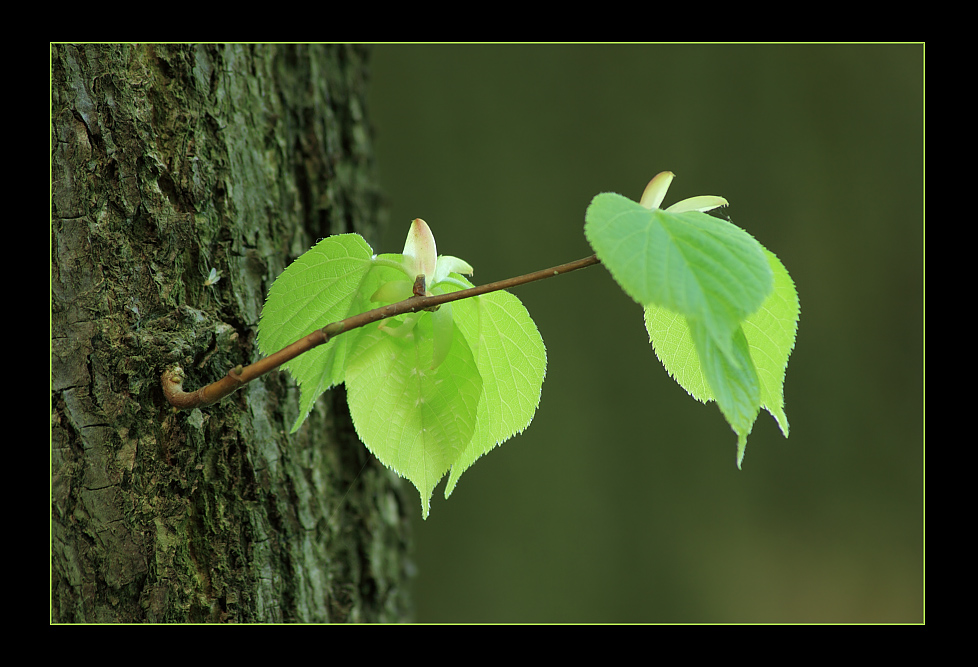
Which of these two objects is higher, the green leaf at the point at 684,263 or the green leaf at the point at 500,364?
the green leaf at the point at 684,263

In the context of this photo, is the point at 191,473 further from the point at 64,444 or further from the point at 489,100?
the point at 489,100

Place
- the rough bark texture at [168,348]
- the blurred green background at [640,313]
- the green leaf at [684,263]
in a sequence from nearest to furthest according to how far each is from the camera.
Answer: the green leaf at [684,263]
the rough bark texture at [168,348]
the blurred green background at [640,313]

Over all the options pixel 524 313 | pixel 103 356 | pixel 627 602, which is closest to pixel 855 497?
pixel 627 602

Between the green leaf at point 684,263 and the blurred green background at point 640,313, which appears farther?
the blurred green background at point 640,313

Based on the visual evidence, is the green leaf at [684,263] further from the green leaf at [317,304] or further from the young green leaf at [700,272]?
the green leaf at [317,304]

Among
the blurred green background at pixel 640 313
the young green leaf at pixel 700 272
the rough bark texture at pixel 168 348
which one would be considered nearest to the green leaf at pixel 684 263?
the young green leaf at pixel 700 272

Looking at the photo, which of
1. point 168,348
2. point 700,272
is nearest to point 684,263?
point 700,272
